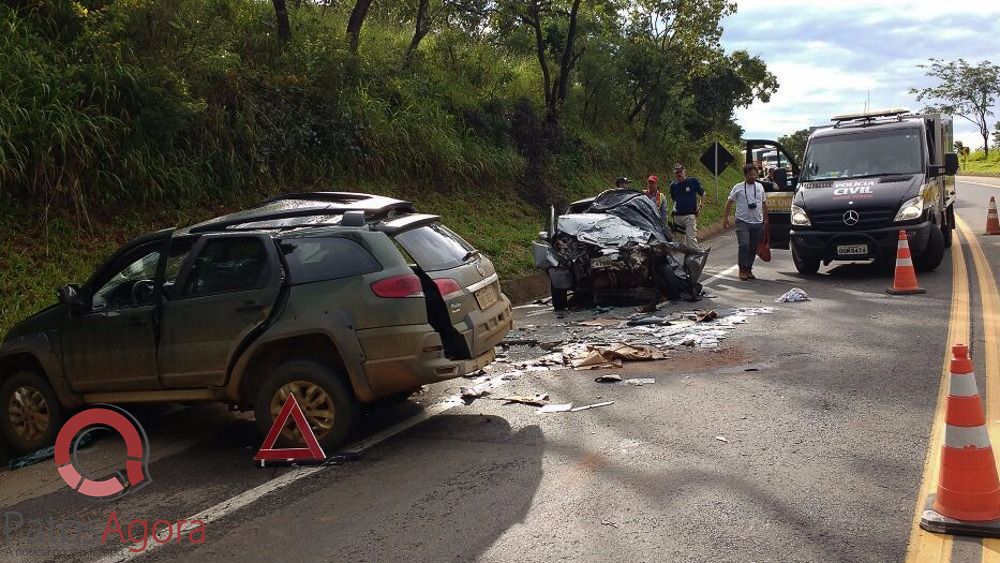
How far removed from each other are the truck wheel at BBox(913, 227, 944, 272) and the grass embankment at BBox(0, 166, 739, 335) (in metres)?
6.38

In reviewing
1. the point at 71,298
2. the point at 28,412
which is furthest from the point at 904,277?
the point at 28,412

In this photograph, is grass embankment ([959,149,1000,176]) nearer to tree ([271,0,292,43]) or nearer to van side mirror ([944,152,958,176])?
van side mirror ([944,152,958,176])

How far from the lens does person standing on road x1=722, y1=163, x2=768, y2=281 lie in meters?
13.6

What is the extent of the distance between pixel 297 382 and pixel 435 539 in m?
2.05

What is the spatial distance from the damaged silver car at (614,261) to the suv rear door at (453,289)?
468 centimetres

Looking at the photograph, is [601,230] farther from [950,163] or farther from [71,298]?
[71,298]

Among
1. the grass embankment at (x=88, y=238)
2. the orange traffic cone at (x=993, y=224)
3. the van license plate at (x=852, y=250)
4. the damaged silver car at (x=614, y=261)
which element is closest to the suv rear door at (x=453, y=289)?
the damaged silver car at (x=614, y=261)

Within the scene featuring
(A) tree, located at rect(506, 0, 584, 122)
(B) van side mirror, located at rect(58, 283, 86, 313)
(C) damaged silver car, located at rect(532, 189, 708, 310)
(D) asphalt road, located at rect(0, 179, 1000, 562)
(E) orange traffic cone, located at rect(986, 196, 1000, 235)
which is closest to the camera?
(D) asphalt road, located at rect(0, 179, 1000, 562)

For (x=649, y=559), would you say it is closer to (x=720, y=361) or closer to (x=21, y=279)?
(x=720, y=361)

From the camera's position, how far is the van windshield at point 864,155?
1365 cm

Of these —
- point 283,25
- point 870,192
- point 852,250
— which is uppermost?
point 283,25

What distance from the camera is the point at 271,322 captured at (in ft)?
19.5

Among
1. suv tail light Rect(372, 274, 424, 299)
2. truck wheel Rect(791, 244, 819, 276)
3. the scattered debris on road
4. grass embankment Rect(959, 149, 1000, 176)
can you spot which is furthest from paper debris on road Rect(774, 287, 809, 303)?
grass embankment Rect(959, 149, 1000, 176)

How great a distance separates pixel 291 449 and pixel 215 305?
1200 mm
